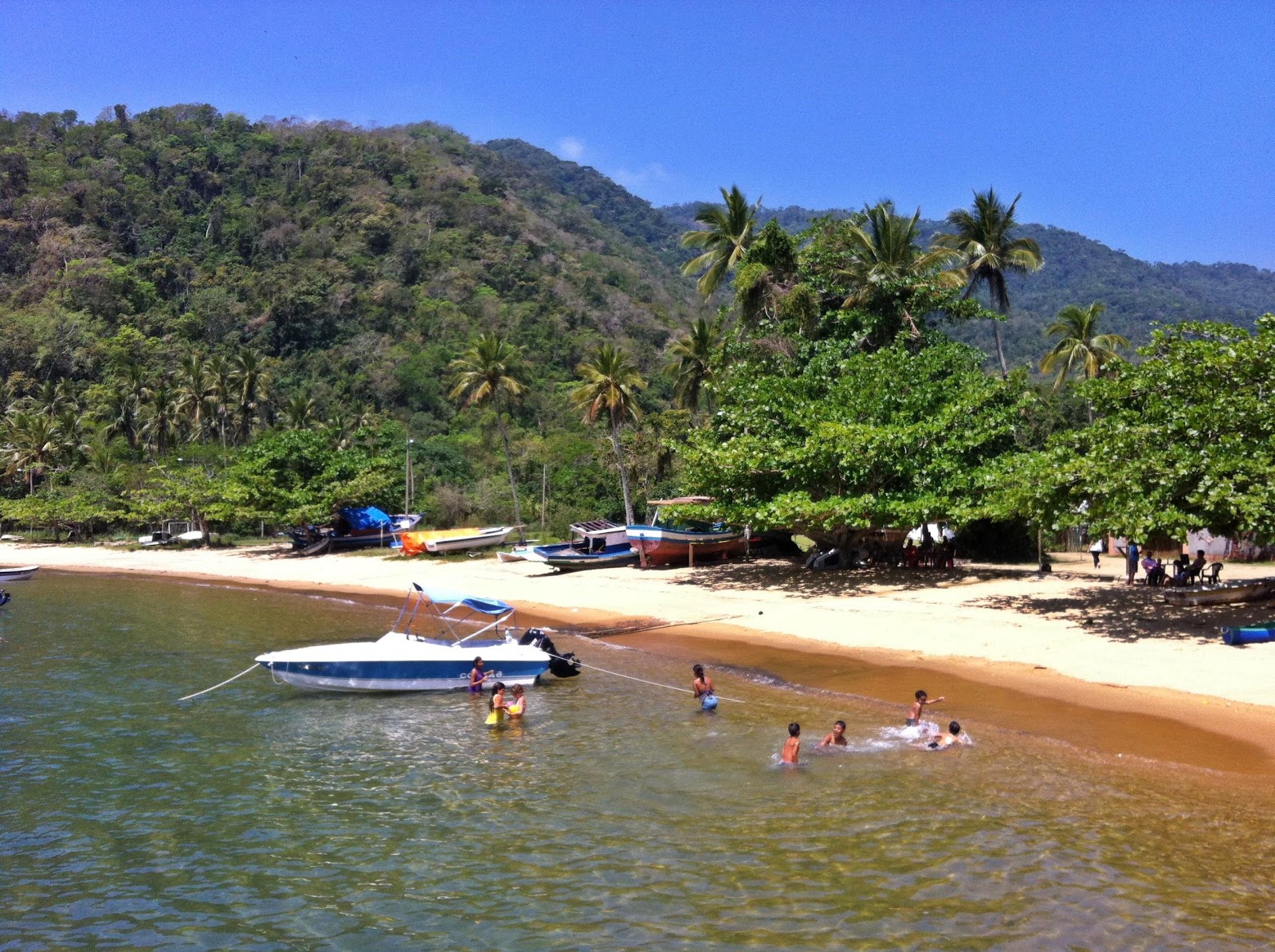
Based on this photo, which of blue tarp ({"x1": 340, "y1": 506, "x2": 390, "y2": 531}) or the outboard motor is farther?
blue tarp ({"x1": 340, "y1": 506, "x2": 390, "y2": 531})

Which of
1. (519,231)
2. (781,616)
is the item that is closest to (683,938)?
(781,616)

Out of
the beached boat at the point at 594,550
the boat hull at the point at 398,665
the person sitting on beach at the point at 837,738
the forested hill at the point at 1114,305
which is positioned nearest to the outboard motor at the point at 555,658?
the boat hull at the point at 398,665

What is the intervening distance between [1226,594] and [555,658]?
13.8m

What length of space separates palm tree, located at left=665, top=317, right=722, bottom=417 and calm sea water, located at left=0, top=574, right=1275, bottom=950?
87.6 feet

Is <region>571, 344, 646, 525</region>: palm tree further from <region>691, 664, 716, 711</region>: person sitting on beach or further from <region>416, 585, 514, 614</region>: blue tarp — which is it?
<region>691, 664, 716, 711</region>: person sitting on beach

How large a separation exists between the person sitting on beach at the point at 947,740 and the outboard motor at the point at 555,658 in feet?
24.4

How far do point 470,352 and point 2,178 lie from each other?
8117 cm

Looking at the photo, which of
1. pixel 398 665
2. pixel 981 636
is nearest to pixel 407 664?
pixel 398 665

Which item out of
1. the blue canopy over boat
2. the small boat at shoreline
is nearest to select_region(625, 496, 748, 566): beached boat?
the blue canopy over boat

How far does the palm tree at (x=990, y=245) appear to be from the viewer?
3988 cm

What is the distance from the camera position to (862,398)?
2750cm

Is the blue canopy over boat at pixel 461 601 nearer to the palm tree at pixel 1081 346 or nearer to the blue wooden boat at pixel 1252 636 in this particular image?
the blue wooden boat at pixel 1252 636

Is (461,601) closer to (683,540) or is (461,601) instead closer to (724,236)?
(683,540)

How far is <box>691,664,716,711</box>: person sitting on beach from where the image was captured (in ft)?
51.8
